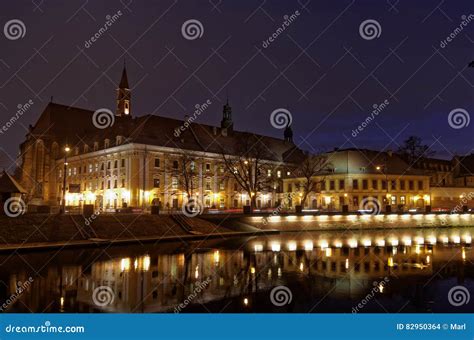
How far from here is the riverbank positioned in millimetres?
31250

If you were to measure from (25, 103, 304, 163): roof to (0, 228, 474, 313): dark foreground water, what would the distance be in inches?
1597

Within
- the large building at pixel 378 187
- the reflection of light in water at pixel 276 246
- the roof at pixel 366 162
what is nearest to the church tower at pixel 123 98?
the large building at pixel 378 187

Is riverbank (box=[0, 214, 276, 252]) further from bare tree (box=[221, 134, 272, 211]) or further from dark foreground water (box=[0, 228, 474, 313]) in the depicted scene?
bare tree (box=[221, 134, 272, 211])

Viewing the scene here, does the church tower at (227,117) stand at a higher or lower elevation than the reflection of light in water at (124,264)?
higher

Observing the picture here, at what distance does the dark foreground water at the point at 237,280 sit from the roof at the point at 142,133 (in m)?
40.6

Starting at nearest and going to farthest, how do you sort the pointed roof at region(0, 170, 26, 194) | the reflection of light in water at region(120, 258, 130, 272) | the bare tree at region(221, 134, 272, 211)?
the reflection of light in water at region(120, 258, 130, 272) < the pointed roof at region(0, 170, 26, 194) < the bare tree at region(221, 134, 272, 211)

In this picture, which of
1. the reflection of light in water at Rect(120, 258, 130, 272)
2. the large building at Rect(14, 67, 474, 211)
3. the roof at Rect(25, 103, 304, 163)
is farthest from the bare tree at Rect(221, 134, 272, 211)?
the reflection of light in water at Rect(120, 258, 130, 272)

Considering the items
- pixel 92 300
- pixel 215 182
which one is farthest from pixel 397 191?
pixel 92 300

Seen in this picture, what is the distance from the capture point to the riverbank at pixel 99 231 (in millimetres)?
31250

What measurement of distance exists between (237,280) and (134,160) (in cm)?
4920

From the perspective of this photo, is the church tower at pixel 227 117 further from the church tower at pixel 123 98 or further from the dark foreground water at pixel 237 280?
the dark foreground water at pixel 237 280

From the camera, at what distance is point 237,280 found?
19.7m

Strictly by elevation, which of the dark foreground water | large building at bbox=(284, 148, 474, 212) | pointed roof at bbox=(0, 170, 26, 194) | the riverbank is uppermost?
large building at bbox=(284, 148, 474, 212)

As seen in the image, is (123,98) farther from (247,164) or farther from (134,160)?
(247,164)
